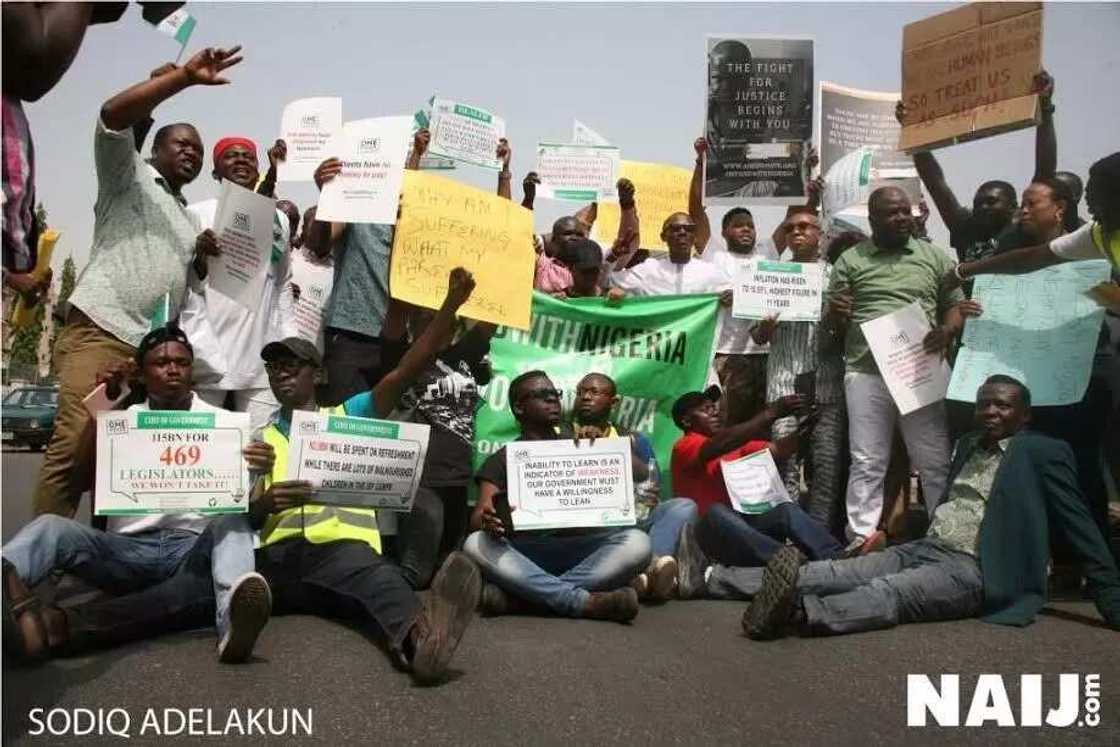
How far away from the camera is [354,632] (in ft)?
15.5

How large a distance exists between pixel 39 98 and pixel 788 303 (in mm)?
4216

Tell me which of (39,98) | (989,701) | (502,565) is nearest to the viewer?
(39,98)

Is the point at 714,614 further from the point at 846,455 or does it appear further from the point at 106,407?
the point at 106,407

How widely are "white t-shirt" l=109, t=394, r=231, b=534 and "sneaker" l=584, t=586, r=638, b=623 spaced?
1.62 m

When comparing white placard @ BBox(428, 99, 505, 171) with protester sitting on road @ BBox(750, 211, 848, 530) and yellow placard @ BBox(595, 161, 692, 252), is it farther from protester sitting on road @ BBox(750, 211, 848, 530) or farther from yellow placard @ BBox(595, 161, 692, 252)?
protester sitting on road @ BBox(750, 211, 848, 530)

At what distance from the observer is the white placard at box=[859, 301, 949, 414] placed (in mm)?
6176

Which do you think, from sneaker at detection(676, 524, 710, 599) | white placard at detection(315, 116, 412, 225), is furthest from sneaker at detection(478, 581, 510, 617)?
white placard at detection(315, 116, 412, 225)

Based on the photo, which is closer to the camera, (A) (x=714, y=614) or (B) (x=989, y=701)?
(B) (x=989, y=701)

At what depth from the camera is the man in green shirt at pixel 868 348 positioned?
246 inches

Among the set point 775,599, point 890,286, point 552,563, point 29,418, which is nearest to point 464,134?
point 890,286

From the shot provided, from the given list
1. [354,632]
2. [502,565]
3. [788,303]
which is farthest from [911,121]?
[354,632]

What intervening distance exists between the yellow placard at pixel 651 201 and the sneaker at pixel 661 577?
317 centimetres

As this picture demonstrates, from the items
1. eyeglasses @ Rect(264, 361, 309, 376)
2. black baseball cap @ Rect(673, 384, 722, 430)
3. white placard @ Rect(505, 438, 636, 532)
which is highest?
eyeglasses @ Rect(264, 361, 309, 376)

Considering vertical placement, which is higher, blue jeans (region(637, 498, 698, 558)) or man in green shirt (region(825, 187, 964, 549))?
man in green shirt (region(825, 187, 964, 549))
